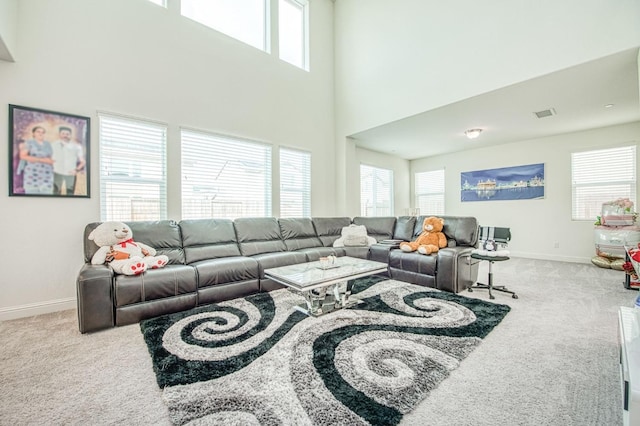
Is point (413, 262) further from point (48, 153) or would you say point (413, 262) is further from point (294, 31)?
point (294, 31)

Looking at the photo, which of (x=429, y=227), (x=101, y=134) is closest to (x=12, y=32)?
(x=101, y=134)

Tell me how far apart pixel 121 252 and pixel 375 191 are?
5576 mm

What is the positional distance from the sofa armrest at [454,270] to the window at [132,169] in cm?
369

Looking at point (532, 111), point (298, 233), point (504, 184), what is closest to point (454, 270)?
point (298, 233)

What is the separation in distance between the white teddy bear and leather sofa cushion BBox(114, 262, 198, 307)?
78 millimetres

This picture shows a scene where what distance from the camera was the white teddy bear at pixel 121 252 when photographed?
2475mm

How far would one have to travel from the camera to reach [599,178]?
5074mm

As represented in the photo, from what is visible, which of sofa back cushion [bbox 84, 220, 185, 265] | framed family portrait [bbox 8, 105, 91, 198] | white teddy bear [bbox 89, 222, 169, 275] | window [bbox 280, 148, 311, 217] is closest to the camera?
white teddy bear [bbox 89, 222, 169, 275]

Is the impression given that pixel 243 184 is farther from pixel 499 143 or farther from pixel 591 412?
pixel 499 143

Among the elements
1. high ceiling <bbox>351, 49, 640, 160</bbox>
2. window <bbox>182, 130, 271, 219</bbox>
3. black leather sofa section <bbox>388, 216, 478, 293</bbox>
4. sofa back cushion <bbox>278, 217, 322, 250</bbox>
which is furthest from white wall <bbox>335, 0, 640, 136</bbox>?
sofa back cushion <bbox>278, 217, 322, 250</bbox>

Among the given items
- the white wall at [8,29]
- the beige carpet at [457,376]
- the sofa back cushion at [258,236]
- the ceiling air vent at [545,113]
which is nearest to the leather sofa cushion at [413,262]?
the beige carpet at [457,376]

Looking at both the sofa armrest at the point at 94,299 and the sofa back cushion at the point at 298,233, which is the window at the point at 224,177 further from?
the sofa armrest at the point at 94,299

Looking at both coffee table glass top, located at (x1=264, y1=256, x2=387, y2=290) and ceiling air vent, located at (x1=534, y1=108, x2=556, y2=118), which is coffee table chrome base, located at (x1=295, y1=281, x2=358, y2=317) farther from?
ceiling air vent, located at (x1=534, y1=108, x2=556, y2=118)

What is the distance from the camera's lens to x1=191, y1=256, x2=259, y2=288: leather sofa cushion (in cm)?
285
